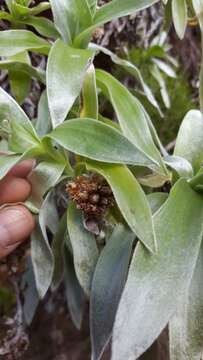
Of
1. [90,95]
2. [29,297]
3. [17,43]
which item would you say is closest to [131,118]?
[90,95]

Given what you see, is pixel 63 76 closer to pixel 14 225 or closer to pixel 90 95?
pixel 90 95

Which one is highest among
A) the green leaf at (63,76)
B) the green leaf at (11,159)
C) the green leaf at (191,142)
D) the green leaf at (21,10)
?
the green leaf at (21,10)

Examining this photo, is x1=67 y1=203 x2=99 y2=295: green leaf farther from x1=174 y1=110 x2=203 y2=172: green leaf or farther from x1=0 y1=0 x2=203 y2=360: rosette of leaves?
x1=174 y1=110 x2=203 y2=172: green leaf

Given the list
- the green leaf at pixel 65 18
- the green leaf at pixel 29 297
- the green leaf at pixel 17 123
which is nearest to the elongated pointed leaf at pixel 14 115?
the green leaf at pixel 17 123

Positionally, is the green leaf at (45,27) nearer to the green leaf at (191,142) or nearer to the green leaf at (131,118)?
the green leaf at (131,118)

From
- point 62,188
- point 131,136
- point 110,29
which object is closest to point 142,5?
point 131,136

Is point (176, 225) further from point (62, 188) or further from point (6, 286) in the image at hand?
point (6, 286)

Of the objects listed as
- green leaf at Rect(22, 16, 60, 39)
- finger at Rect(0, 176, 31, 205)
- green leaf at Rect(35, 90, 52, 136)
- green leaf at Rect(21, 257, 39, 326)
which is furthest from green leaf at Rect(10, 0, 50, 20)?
green leaf at Rect(21, 257, 39, 326)
